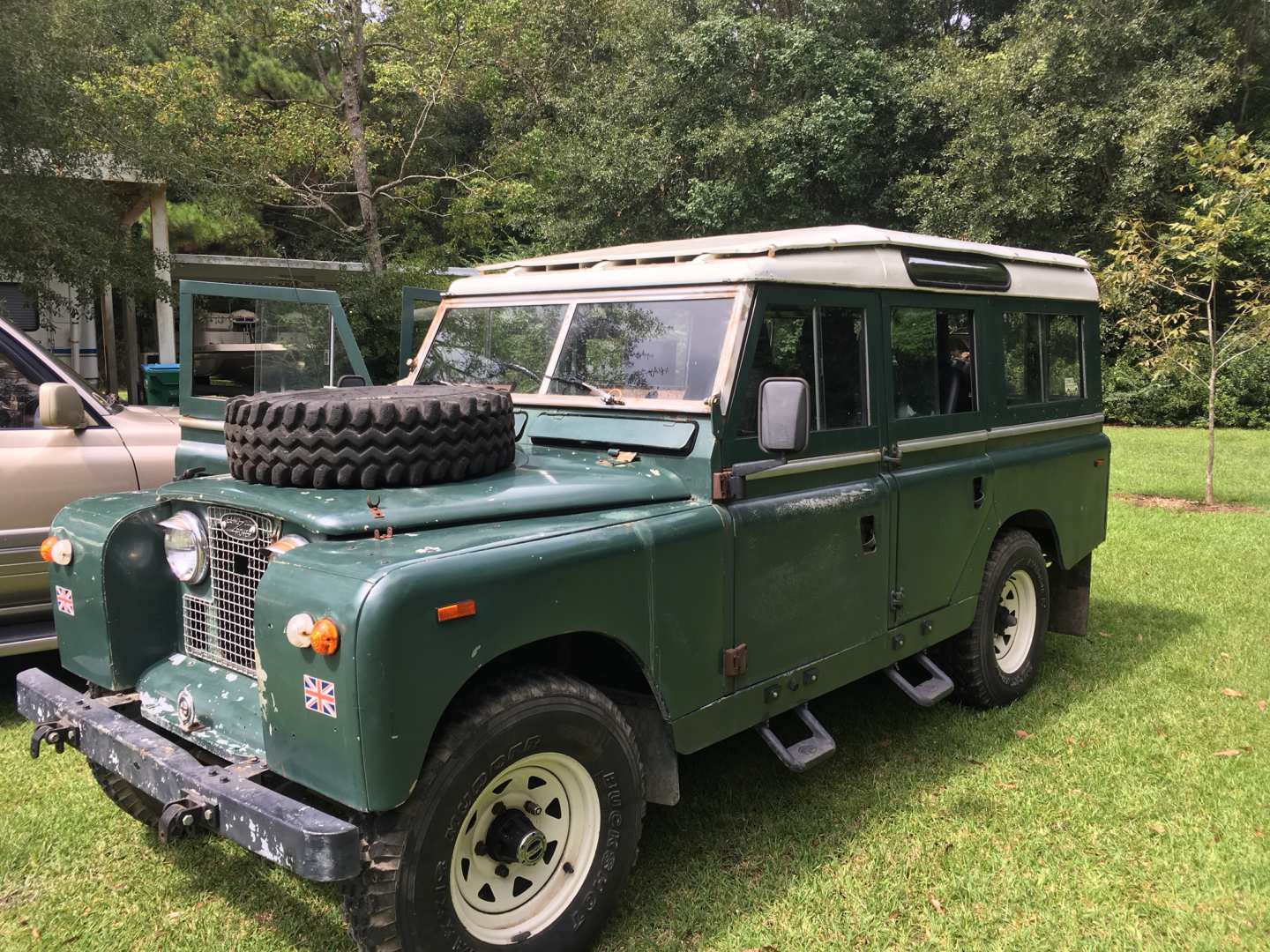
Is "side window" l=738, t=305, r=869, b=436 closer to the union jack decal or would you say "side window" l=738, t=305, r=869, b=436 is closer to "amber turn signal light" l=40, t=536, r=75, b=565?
the union jack decal

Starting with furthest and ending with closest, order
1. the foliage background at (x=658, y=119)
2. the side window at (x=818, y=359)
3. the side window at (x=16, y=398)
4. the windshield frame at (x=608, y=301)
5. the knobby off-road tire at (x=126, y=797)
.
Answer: the foliage background at (x=658, y=119) < the side window at (x=16, y=398) < the knobby off-road tire at (x=126, y=797) < the side window at (x=818, y=359) < the windshield frame at (x=608, y=301)

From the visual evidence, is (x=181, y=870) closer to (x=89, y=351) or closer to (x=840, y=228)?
(x=840, y=228)

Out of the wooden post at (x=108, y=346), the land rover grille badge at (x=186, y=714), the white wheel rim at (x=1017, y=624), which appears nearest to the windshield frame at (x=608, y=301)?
the land rover grille badge at (x=186, y=714)

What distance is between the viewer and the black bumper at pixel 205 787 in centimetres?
245

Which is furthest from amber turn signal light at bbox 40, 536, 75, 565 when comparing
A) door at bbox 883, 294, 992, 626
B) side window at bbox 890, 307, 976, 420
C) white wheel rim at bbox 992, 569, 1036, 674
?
white wheel rim at bbox 992, 569, 1036, 674

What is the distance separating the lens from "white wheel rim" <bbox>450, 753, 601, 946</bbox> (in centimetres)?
287

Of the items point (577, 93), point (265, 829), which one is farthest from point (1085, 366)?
point (577, 93)

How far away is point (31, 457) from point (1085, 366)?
20.6 feet

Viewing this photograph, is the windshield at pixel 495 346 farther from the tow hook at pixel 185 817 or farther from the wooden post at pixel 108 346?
the wooden post at pixel 108 346

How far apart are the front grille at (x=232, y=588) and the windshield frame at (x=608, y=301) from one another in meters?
1.45

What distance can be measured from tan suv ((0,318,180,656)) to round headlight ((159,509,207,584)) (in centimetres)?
213

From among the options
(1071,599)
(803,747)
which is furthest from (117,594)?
(1071,599)

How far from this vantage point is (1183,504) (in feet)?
38.4

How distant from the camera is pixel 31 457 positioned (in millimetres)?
5238
